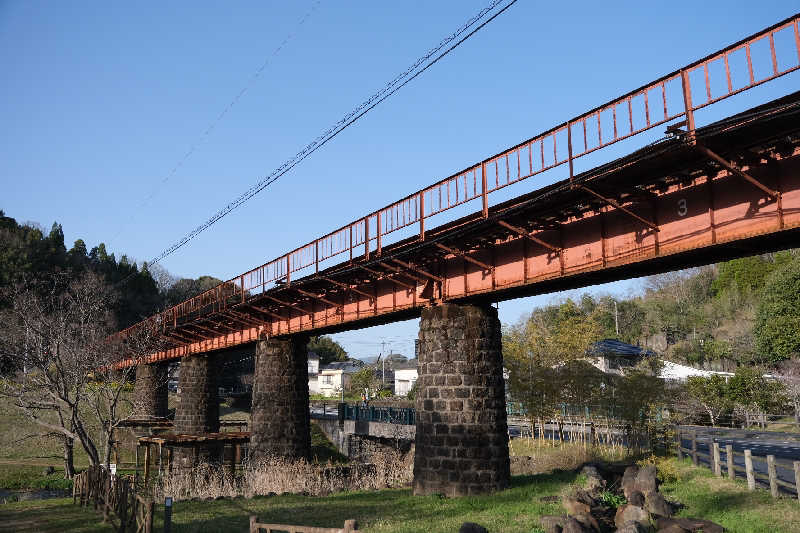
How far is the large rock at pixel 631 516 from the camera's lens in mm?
12298

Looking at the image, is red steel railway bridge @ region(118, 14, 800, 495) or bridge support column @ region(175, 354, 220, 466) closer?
red steel railway bridge @ region(118, 14, 800, 495)

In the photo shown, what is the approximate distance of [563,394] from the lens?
29953 millimetres

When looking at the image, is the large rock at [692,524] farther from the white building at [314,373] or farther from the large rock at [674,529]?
the white building at [314,373]

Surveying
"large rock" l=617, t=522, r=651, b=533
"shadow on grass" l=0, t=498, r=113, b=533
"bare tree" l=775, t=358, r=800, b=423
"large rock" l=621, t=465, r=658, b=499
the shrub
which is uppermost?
"bare tree" l=775, t=358, r=800, b=423

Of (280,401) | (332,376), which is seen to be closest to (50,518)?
(280,401)

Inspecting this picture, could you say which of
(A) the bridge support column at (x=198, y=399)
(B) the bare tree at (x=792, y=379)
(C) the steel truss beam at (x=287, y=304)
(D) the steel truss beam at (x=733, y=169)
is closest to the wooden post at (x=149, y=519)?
(D) the steel truss beam at (x=733, y=169)

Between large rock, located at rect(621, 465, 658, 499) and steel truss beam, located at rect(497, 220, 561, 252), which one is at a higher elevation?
steel truss beam, located at rect(497, 220, 561, 252)

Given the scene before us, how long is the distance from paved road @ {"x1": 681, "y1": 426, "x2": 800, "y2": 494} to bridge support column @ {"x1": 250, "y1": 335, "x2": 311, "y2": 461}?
17.0 meters

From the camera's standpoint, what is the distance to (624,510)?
1288cm

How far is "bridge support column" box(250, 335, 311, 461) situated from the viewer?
27406 millimetres

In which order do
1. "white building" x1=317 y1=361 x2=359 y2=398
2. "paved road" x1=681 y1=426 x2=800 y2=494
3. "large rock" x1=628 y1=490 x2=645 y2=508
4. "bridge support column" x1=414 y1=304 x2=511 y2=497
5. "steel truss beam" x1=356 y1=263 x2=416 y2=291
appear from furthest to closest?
"white building" x1=317 y1=361 x2=359 y2=398, "steel truss beam" x1=356 y1=263 x2=416 y2=291, "paved road" x1=681 y1=426 x2=800 y2=494, "bridge support column" x1=414 y1=304 x2=511 y2=497, "large rock" x1=628 y1=490 x2=645 y2=508

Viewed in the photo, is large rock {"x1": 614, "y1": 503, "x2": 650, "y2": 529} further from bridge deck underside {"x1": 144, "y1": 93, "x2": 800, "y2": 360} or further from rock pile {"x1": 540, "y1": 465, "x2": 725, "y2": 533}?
bridge deck underside {"x1": 144, "y1": 93, "x2": 800, "y2": 360}

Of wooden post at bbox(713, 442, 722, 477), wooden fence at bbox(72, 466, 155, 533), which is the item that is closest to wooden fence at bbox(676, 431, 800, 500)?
wooden post at bbox(713, 442, 722, 477)

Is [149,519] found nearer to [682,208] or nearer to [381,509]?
[381,509]
